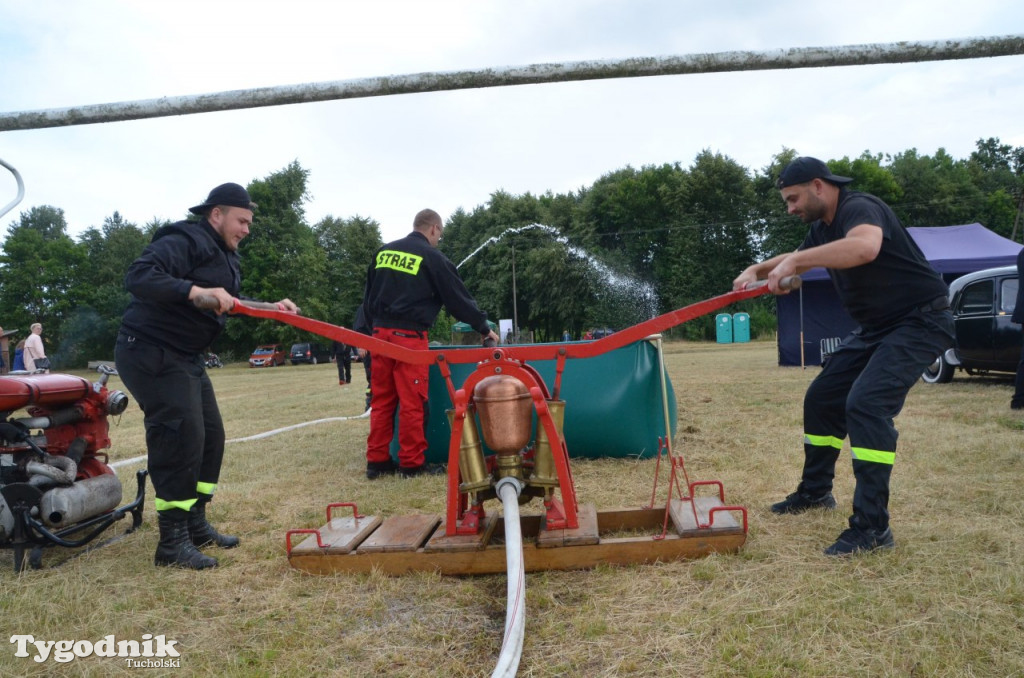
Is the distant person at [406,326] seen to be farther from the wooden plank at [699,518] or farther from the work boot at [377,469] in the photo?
the wooden plank at [699,518]

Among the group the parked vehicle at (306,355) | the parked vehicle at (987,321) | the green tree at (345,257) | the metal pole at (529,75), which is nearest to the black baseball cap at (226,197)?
the metal pole at (529,75)

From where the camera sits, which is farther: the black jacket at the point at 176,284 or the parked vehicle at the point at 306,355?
the parked vehicle at the point at 306,355

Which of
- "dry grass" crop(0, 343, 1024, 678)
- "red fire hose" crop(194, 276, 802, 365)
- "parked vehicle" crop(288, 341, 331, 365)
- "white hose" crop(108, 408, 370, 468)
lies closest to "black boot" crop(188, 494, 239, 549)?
"dry grass" crop(0, 343, 1024, 678)

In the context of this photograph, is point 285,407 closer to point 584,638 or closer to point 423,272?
point 423,272

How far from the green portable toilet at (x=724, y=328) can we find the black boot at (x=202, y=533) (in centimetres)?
3610

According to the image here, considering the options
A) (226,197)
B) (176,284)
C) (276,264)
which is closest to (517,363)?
(176,284)

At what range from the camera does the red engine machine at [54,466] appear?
3283mm

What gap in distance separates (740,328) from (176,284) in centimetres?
3735

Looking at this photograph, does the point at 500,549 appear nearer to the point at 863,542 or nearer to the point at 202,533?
the point at 863,542

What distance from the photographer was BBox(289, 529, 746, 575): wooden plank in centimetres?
300

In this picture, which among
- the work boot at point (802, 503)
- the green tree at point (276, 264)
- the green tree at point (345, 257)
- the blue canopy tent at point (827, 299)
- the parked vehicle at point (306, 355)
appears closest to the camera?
the work boot at point (802, 503)

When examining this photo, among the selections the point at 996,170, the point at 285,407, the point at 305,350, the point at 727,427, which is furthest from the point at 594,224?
the point at 727,427

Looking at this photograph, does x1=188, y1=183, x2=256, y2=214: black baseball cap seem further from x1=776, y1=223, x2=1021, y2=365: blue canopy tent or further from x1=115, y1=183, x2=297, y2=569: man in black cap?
x1=776, y1=223, x2=1021, y2=365: blue canopy tent

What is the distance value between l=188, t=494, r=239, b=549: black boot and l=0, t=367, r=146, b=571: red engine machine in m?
0.47
